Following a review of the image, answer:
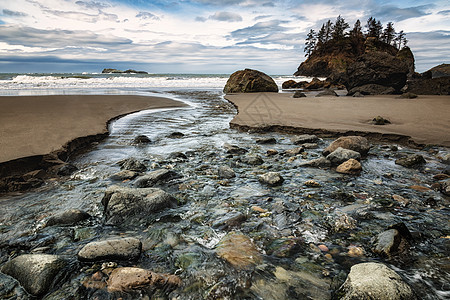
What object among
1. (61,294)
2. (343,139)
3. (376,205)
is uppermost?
(343,139)

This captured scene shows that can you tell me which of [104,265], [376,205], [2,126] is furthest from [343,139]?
[2,126]

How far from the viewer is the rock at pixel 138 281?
1770 millimetres

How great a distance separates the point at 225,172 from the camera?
3949mm

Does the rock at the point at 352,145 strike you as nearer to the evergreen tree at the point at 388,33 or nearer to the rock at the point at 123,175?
the rock at the point at 123,175

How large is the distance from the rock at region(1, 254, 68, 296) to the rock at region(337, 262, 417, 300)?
80.7 inches

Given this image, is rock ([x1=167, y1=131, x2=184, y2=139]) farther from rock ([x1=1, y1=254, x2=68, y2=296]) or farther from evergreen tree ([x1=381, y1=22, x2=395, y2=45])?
evergreen tree ([x1=381, y1=22, x2=395, y2=45])

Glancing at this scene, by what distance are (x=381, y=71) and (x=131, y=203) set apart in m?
17.9

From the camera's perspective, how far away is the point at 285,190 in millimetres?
3416

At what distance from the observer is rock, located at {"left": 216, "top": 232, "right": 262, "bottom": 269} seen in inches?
81.0

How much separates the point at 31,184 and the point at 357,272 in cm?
405

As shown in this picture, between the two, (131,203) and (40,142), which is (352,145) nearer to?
(131,203)

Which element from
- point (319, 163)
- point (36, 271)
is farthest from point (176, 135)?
point (36, 271)

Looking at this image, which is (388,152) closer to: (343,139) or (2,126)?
(343,139)

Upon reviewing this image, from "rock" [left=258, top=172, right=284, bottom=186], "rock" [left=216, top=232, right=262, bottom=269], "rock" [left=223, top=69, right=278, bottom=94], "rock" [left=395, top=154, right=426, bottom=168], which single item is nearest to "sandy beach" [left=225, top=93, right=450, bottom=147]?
"rock" [left=395, top=154, right=426, bottom=168]
